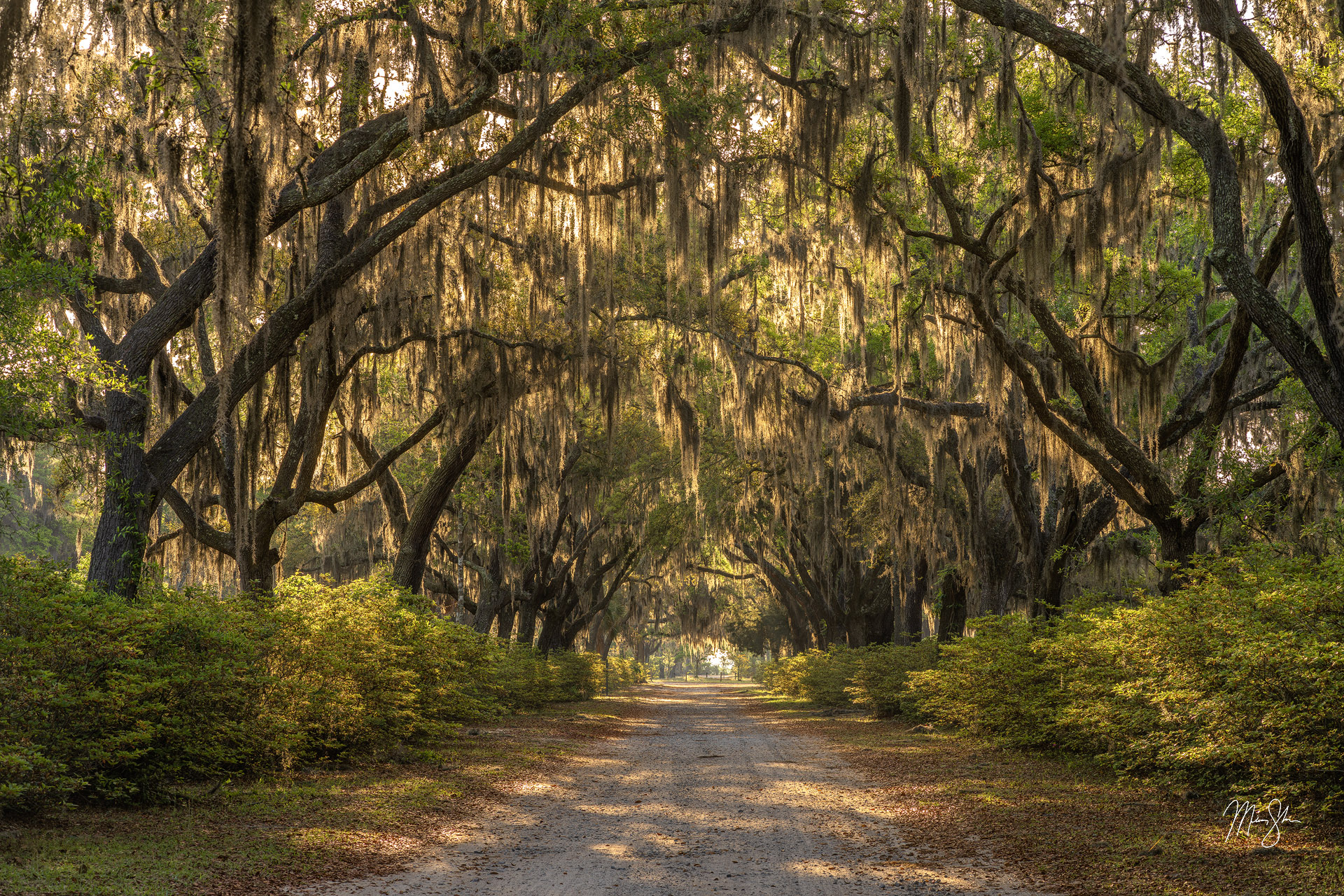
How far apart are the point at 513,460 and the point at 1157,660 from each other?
11.7 metres

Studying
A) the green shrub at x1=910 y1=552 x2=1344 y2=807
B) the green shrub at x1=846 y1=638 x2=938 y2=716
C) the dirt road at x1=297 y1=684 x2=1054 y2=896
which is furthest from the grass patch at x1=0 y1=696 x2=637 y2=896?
the green shrub at x1=846 y1=638 x2=938 y2=716

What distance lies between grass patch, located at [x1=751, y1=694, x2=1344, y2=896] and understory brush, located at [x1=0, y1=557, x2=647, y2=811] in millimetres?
5243

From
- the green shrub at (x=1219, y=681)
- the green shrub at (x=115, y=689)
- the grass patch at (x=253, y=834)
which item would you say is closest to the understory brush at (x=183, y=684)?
the green shrub at (x=115, y=689)

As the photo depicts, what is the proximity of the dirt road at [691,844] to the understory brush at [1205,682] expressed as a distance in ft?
7.04

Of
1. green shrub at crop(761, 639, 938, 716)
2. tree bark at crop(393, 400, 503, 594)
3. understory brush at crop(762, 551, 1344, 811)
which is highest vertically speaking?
tree bark at crop(393, 400, 503, 594)

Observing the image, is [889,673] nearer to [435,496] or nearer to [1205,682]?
[435,496]

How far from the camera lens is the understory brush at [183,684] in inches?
225

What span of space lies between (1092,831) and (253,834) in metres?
5.74

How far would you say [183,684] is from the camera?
7.00 metres

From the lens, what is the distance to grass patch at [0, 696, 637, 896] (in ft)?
16.3

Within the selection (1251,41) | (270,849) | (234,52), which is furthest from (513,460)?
(1251,41)

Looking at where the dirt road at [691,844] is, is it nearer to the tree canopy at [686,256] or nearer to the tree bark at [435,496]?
the tree canopy at [686,256]
